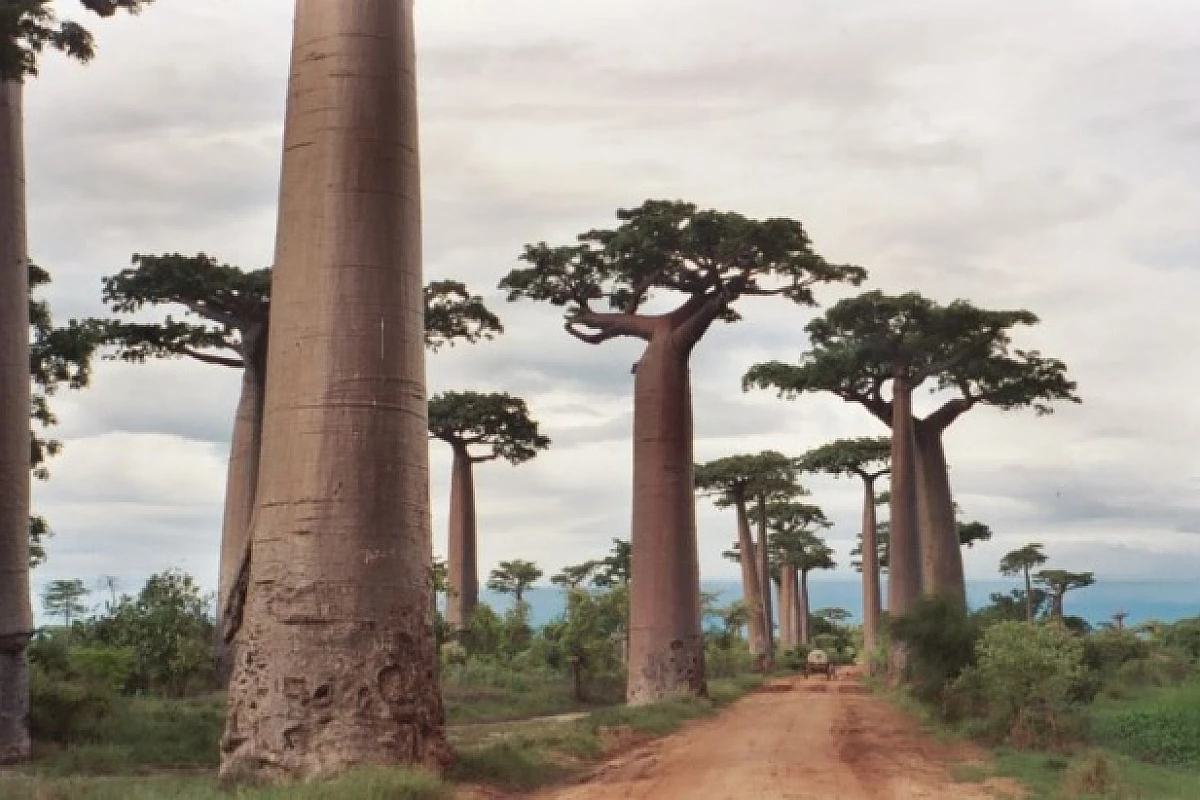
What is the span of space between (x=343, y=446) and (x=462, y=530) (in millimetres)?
21937

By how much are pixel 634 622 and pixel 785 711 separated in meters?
2.48

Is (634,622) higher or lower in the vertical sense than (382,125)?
lower

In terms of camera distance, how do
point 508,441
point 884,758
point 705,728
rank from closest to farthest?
1. point 884,758
2. point 705,728
3. point 508,441

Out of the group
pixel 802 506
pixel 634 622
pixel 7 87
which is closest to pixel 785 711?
pixel 634 622

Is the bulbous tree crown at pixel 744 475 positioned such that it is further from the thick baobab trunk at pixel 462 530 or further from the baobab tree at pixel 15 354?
the baobab tree at pixel 15 354

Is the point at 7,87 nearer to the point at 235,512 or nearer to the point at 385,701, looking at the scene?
the point at 385,701

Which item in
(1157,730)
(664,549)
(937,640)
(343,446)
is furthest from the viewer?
(664,549)

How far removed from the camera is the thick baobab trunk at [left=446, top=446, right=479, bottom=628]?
1190 inches

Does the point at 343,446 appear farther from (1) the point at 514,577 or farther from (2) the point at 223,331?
(1) the point at 514,577

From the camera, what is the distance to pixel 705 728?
47.2 ft

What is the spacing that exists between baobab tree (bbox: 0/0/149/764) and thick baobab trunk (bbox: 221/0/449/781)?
132 inches

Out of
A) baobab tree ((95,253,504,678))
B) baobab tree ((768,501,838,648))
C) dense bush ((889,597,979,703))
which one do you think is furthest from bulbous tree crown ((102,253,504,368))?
baobab tree ((768,501,838,648))

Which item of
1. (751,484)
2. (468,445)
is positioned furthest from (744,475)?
(468,445)

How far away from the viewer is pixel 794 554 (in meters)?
46.3
